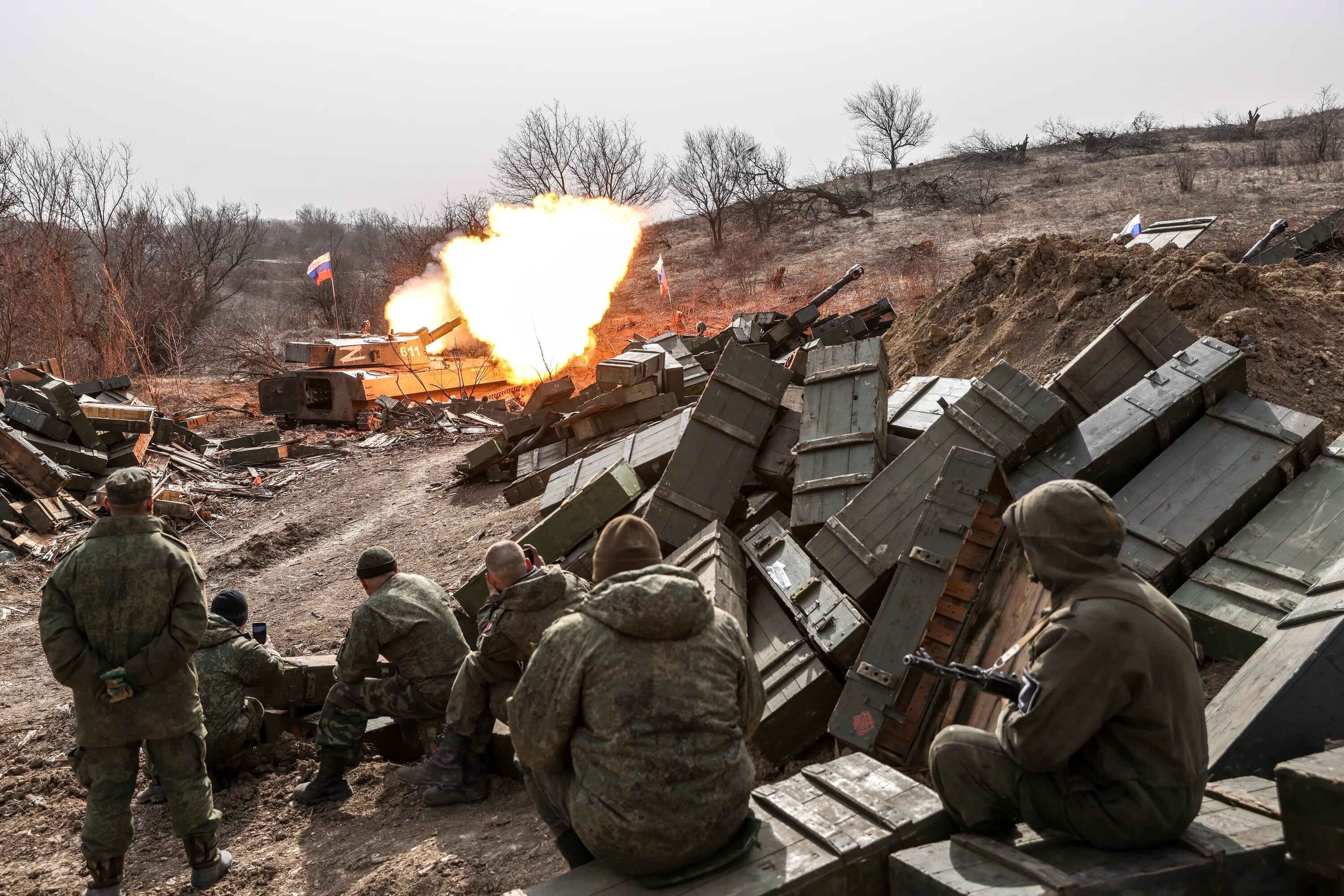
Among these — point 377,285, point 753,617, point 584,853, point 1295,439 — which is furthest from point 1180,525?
point 377,285

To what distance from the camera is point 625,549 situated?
12.5 ft

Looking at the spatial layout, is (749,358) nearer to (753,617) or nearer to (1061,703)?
(753,617)

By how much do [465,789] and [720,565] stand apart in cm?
216

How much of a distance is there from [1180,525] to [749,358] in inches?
151

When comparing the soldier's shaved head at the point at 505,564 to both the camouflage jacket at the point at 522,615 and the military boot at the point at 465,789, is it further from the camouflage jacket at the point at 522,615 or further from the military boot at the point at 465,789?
the military boot at the point at 465,789

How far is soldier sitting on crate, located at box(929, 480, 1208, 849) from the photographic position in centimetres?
291

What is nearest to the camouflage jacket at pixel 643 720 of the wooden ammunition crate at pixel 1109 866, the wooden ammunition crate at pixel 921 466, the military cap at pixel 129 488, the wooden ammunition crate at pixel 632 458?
the wooden ammunition crate at pixel 1109 866

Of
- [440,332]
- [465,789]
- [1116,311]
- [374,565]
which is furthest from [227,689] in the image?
[440,332]

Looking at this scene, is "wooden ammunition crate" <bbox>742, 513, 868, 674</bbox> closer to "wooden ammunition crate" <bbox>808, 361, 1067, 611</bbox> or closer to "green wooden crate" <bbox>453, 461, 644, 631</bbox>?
"wooden ammunition crate" <bbox>808, 361, 1067, 611</bbox>

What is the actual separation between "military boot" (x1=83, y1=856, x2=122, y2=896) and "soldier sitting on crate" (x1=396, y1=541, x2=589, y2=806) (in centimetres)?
157

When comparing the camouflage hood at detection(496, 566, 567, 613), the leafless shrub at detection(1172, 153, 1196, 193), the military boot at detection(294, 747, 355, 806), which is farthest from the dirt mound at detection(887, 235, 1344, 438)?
the leafless shrub at detection(1172, 153, 1196, 193)

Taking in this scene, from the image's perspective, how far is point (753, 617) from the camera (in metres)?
6.46

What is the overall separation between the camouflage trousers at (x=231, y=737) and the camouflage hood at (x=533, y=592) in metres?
2.14

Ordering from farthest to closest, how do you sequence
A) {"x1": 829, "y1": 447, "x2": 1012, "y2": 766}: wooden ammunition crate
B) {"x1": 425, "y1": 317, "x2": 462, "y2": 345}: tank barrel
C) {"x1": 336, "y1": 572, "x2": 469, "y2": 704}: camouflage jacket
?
{"x1": 425, "y1": 317, "x2": 462, "y2": 345}: tank barrel, {"x1": 336, "y1": 572, "x2": 469, "y2": 704}: camouflage jacket, {"x1": 829, "y1": 447, "x2": 1012, "y2": 766}: wooden ammunition crate
